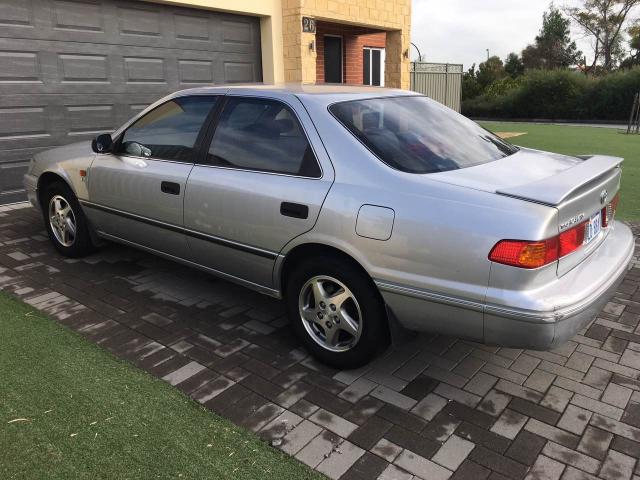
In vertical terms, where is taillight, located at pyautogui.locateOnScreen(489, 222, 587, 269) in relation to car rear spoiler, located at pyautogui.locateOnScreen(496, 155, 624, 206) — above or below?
below

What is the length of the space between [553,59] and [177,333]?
2114 inches

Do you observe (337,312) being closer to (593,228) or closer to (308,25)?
(593,228)

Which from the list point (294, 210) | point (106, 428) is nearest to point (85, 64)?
point (294, 210)

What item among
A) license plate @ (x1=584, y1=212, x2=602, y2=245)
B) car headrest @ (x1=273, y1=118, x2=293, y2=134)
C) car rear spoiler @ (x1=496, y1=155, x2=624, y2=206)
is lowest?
license plate @ (x1=584, y1=212, x2=602, y2=245)

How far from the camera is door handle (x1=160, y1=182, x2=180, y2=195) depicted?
391 centimetres

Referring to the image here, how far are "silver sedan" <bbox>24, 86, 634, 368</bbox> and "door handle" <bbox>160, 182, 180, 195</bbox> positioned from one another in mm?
13

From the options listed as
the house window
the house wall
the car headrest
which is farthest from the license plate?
the house window

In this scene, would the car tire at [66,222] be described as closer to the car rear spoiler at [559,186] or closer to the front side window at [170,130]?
the front side window at [170,130]

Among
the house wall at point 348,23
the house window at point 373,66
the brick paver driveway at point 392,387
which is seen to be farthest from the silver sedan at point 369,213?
the house window at point 373,66

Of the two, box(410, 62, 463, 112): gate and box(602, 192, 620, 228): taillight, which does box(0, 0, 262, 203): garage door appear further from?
box(410, 62, 463, 112): gate

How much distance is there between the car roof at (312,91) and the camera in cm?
350

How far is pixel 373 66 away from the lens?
14.3 meters

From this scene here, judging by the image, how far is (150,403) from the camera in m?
2.93

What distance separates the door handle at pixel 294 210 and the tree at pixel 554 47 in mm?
52554
